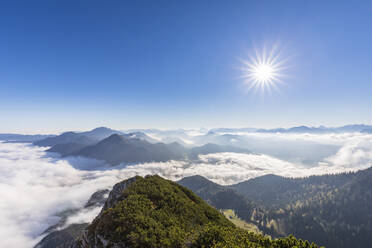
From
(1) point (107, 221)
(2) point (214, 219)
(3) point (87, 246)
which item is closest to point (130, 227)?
(1) point (107, 221)

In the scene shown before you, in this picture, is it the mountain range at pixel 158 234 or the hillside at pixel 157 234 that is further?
the hillside at pixel 157 234

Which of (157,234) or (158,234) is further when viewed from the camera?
(157,234)

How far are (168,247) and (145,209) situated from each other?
1828 cm

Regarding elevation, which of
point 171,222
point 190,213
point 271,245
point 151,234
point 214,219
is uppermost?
point 271,245

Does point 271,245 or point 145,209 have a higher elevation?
point 271,245

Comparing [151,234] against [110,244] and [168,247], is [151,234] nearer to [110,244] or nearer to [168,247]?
[168,247]

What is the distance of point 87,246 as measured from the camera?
41.3m

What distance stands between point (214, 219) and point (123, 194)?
1681 inches

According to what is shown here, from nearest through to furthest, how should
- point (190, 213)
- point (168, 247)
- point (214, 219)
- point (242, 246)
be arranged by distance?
point (242, 246) → point (168, 247) → point (190, 213) → point (214, 219)

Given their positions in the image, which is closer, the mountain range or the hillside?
the mountain range

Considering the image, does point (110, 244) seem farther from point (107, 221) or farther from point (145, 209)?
point (145, 209)

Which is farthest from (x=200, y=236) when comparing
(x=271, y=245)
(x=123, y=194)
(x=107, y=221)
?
(x=123, y=194)

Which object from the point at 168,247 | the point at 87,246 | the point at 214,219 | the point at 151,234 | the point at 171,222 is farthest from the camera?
the point at 214,219

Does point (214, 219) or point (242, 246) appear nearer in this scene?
point (242, 246)
